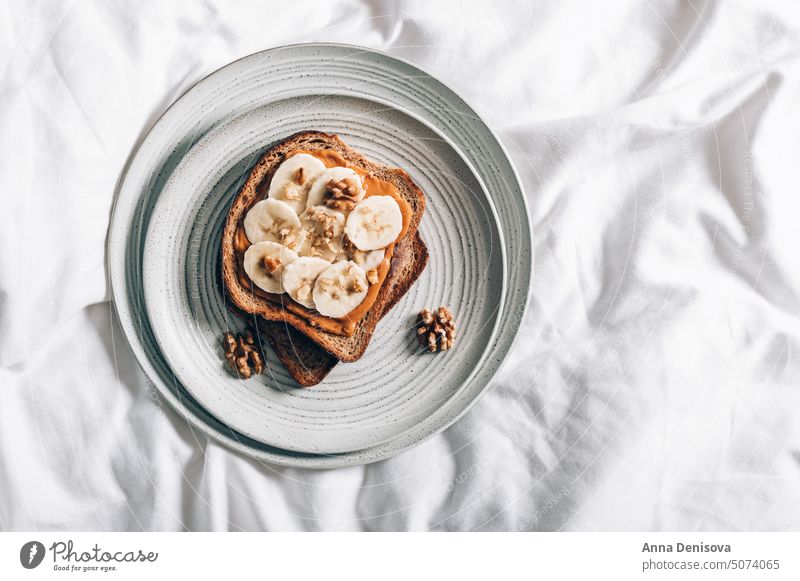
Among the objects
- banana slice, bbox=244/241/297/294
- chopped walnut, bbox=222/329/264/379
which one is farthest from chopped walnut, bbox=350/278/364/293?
chopped walnut, bbox=222/329/264/379

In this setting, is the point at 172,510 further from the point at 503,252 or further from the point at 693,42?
the point at 693,42

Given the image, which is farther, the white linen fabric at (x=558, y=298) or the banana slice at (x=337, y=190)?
the white linen fabric at (x=558, y=298)

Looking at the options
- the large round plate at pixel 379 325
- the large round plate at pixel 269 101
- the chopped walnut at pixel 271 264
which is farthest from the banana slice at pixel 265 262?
the large round plate at pixel 269 101

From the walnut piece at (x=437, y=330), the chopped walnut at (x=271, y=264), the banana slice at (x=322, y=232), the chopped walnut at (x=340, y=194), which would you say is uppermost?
the chopped walnut at (x=340, y=194)

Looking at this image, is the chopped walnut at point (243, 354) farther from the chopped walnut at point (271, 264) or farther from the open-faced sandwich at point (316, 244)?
the chopped walnut at point (271, 264)
